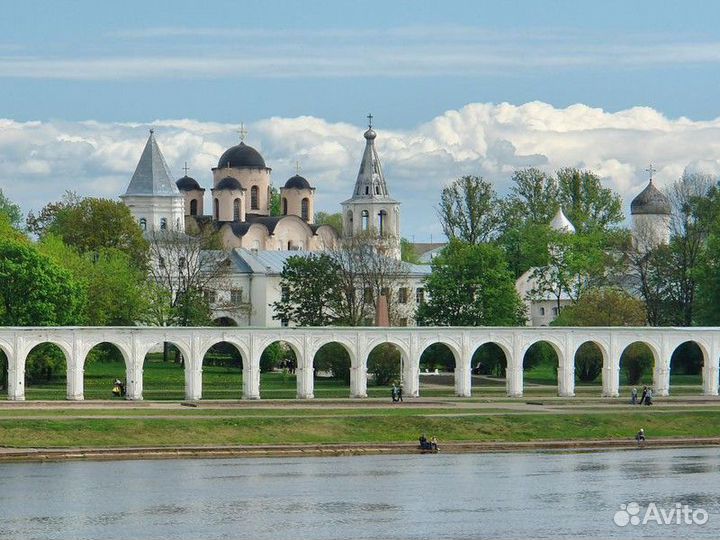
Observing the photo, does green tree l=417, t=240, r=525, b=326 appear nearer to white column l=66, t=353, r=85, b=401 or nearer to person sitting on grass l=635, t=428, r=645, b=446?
white column l=66, t=353, r=85, b=401

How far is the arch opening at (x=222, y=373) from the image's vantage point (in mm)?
81812

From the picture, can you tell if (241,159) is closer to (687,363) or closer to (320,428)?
(687,363)

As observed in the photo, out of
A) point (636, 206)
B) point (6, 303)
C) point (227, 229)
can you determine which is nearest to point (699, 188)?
point (636, 206)

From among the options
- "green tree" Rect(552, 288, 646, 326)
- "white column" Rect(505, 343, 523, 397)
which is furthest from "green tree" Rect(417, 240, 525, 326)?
"white column" Rect(505, 343, 523, 397)

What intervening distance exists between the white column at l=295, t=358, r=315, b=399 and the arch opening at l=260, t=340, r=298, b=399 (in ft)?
21.4

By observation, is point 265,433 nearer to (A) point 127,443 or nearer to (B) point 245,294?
(A) point 127,443

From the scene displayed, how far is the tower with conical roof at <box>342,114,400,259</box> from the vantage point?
432 ft

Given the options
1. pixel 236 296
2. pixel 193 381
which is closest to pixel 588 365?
pixel 193 381

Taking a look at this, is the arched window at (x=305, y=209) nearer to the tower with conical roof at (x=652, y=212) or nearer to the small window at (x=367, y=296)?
the tower with conical roof at (x=652, y=212)

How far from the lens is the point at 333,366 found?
302 feet

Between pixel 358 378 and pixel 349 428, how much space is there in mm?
10873

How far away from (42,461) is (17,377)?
43.0ft

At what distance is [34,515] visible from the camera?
51656mm

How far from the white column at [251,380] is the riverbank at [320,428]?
2.25m
